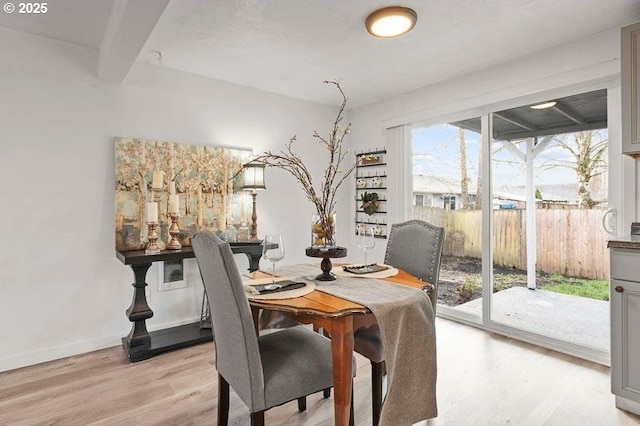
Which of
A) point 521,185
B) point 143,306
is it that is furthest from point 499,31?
point 143,306

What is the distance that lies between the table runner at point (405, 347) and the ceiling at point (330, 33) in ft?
5.70

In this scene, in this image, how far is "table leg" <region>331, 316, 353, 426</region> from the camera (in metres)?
1.46

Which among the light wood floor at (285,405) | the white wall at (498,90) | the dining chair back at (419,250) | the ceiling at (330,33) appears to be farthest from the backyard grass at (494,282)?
the ceiling at (330,33)

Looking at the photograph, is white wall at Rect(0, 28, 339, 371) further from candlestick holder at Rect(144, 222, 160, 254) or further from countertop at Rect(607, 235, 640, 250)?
countertop at Rect(607, 235, 640, 250)

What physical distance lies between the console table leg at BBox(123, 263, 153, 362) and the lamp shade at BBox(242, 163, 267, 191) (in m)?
1.19

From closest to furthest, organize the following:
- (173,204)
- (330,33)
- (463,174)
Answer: (330,33), (173,204), (463,174)

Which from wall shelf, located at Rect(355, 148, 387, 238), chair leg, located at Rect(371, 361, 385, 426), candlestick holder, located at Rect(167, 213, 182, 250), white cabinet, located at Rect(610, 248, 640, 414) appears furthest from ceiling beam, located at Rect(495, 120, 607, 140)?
candlestick holder, located at Rect(167, 213, 182, 250)

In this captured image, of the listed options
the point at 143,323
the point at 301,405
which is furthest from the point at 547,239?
the point at 143,323

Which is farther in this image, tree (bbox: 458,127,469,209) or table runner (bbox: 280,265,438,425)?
tree (bbox: 458,127,469,209)

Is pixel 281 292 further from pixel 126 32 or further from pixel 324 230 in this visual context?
pixel 126 32

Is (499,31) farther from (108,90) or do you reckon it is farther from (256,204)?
(108,90)
